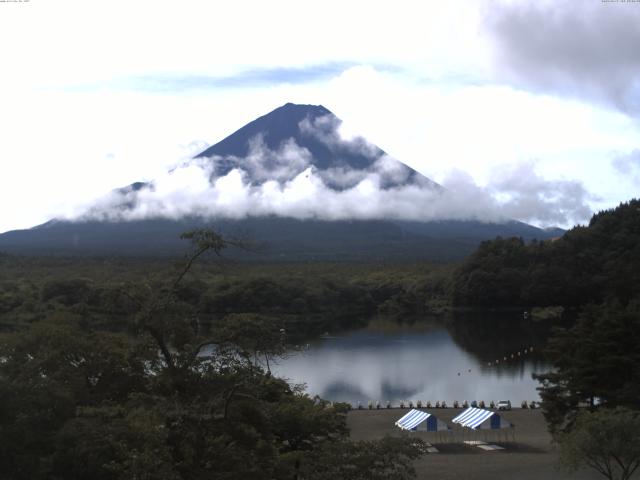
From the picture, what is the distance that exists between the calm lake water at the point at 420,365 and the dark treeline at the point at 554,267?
844 cm

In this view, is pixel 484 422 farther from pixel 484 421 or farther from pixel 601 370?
pixel 601 370

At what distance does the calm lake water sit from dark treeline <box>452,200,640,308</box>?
27.7 ft

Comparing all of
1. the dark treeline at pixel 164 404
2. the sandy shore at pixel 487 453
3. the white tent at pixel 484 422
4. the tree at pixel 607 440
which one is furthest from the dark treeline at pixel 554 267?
the dark treeline at pixel 164 404

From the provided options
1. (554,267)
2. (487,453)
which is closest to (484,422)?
(487,453)

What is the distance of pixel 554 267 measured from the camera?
47.6 m

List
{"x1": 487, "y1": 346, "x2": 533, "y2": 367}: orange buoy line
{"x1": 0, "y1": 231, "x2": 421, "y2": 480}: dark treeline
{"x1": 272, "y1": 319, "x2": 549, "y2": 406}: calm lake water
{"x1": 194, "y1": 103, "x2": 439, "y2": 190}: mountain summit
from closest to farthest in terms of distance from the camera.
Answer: {"x1": 0, "y1": 231, "x2": 421, "y2": 480}: dark treeline, {"x1": 272, "y1": 319, "x2": 549, "y2": 406}: calm lake water, {"x1": 487, "y1": 346, "x2": 533, "y2": 367}: orange buoy line, {"x1": 194, "y1": 103, "x2": 439, "y2": 190}: mountain summit

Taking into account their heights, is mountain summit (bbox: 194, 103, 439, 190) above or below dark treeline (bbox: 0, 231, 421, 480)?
above

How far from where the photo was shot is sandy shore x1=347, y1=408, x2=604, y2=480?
12984 millimetres

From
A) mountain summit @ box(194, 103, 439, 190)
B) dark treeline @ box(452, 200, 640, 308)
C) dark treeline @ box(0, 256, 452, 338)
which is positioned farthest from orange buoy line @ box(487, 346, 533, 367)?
mountain summit @ box(194, 103, 439, 190)

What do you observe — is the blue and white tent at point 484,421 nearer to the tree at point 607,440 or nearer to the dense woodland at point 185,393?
the dense woodland at point 185,393

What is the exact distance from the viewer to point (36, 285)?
41.2m

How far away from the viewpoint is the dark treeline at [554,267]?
152 feet

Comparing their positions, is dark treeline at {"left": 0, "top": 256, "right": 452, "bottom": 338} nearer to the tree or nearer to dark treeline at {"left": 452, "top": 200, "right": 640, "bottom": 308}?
dark treeline at {"left": 452, "top": 200, "right": 640, "bottom": 308}

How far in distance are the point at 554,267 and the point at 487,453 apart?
34673 millimetres
